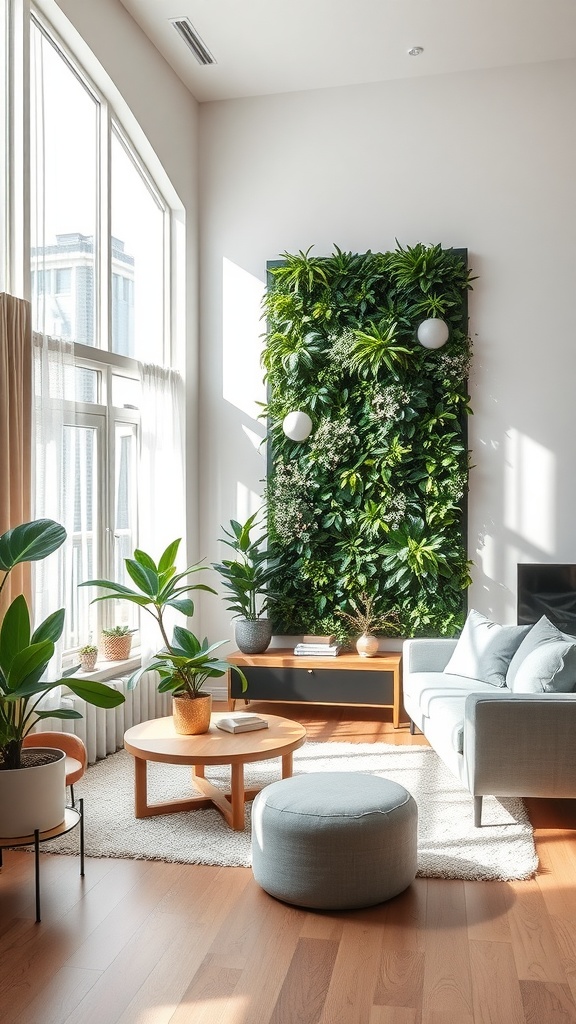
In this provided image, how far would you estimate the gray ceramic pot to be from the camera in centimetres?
556

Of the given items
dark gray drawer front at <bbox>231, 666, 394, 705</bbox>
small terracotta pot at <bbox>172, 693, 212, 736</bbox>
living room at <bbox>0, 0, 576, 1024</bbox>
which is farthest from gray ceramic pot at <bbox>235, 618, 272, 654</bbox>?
small terracotta pot at <bbox>172, 693, 212, 736</bbox>

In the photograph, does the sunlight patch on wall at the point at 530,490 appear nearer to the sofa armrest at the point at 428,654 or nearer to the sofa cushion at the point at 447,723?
the sofa armrest at the point at 428,654

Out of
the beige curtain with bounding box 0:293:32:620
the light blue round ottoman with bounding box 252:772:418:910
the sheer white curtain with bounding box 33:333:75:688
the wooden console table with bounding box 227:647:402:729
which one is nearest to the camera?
the light blue round ottoman with bounding box 252:772:418:910

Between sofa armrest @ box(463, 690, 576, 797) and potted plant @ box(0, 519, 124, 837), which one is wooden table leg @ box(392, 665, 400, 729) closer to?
sofa armrest @ box(463, 690, 576, 797)

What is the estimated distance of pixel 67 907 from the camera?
2904 mm

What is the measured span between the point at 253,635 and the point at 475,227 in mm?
2968

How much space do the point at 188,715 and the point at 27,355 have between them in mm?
1724

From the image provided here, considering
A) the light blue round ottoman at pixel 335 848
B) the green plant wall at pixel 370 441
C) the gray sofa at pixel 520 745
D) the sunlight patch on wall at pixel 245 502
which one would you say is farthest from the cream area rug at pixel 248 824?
the sunlight patch on wall at pixel 245 502

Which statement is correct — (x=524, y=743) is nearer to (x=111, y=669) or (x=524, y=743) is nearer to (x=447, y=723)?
(x=447, y=723)

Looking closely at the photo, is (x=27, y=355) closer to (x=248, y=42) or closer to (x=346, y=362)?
(x=346, y=362)

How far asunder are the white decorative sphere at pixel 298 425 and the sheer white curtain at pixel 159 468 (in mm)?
689

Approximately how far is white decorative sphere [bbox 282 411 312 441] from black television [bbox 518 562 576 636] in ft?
5.22

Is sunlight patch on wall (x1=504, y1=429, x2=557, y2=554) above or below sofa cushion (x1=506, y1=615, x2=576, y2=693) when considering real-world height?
above

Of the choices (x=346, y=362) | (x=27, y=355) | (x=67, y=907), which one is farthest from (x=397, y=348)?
(x=67, y=907)
